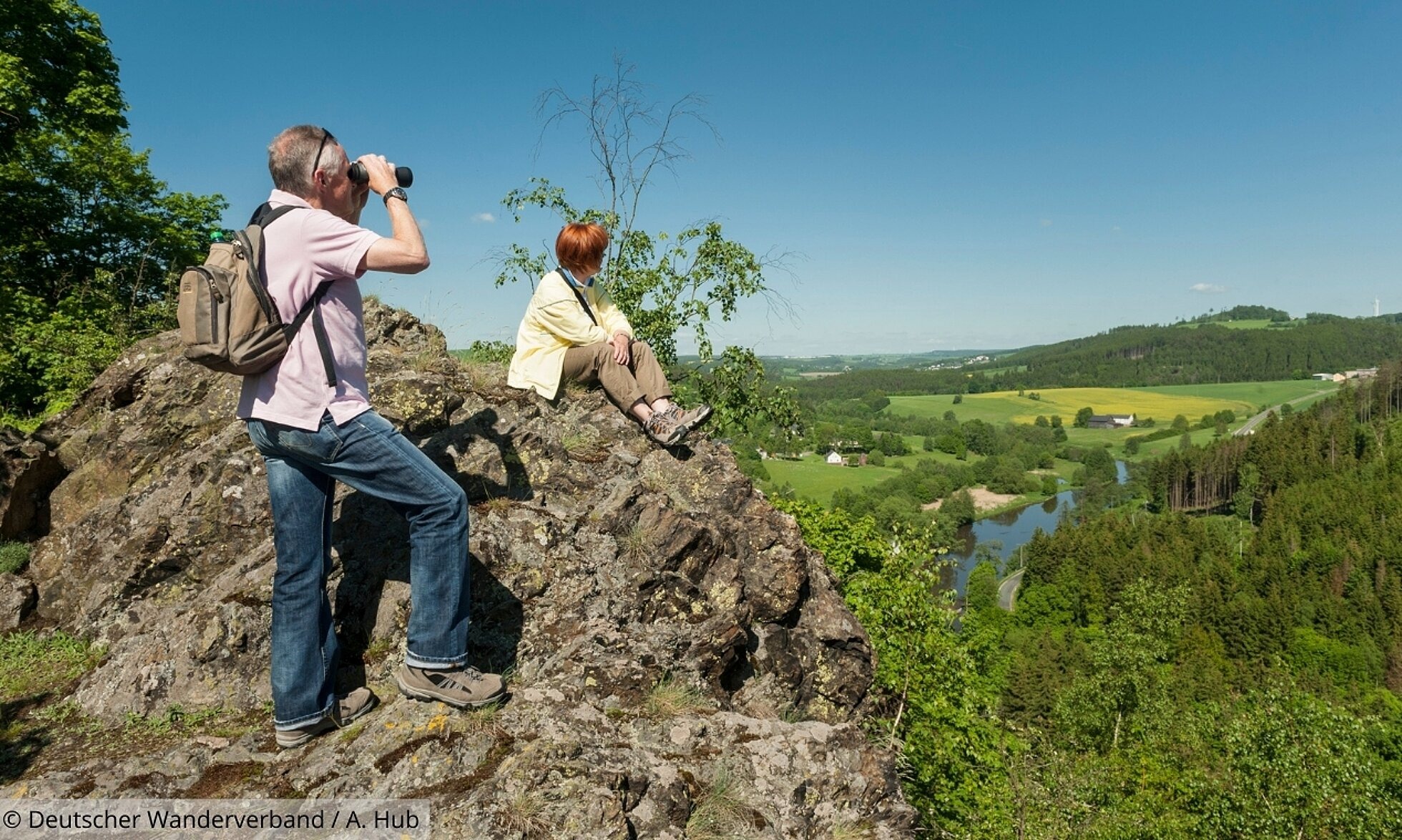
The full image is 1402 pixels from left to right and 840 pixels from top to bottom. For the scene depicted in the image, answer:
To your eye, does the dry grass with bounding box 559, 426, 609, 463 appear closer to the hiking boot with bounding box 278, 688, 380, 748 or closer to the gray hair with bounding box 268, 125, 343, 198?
the hiking boot with bounding box 278, 688, 380, 748

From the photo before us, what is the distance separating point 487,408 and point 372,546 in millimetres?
2208

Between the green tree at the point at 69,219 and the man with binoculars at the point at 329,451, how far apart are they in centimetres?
824

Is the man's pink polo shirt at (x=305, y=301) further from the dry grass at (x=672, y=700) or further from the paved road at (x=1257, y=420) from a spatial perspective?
the paved road at (x=1257, y=420)

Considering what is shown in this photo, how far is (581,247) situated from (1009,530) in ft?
412

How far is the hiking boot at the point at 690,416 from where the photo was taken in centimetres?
672

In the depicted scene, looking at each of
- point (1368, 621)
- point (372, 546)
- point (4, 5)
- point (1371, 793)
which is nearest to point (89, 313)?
point (4, 5)

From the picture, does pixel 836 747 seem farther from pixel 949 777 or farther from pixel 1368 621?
pixel 1368 621

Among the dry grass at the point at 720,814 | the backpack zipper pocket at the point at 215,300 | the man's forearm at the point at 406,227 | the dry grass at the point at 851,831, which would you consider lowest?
the dry grass at the point at 851,831

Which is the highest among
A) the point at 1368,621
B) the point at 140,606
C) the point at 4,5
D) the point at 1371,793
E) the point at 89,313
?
the point at 4,5

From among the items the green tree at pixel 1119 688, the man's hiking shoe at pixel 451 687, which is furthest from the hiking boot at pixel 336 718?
the green tree at pixel 1119 688

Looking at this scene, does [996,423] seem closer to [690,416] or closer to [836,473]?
[836,473]

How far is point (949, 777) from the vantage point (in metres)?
17.9

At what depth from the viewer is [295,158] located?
3.28 metres

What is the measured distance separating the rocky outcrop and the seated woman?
0.32 metres
